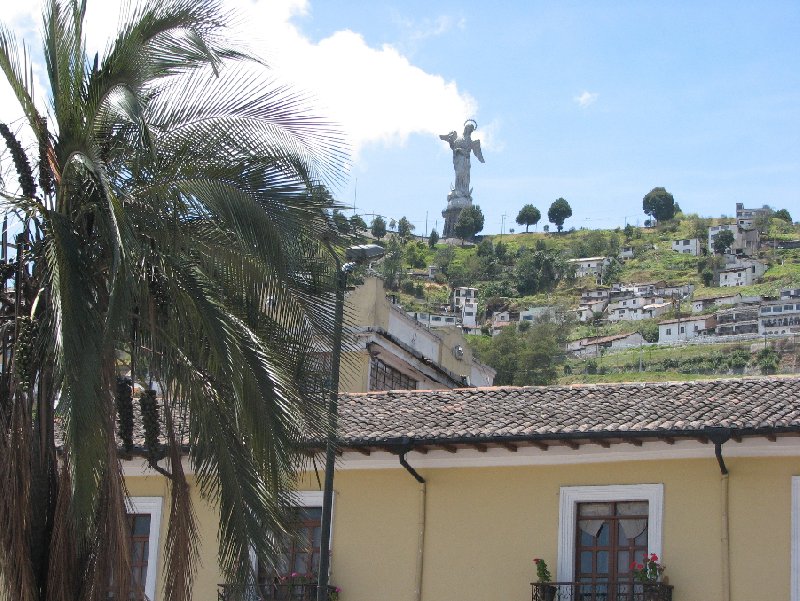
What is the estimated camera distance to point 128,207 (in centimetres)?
1237

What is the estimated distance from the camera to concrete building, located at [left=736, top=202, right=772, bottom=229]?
Answer: 174875 mm

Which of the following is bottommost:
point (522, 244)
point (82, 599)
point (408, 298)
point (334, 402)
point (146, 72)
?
point (82, 599)

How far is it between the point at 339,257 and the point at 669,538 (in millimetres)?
6950

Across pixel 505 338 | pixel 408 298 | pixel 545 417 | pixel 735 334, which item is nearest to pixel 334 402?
pixel 545 417

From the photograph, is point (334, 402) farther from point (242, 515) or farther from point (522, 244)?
point (522, 244)

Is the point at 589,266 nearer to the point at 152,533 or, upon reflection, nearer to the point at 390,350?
the point at 390,350

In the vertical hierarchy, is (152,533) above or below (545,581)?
above

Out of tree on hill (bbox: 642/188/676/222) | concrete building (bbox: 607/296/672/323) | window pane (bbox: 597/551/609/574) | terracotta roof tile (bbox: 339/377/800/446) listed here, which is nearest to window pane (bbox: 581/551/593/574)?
window pane (bbox: 597/551/609/574)

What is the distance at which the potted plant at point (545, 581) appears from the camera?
17938 mm

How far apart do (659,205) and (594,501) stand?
174784mm

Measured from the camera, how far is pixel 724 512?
696 inches

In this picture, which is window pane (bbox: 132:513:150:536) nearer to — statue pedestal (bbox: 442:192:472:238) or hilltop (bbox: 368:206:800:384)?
hilltop (bbox: 368:206:800:384)

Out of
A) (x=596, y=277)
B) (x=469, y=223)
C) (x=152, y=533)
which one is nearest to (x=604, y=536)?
(x=152, y=533)

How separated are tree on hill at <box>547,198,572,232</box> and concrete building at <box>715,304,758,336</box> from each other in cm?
4925
